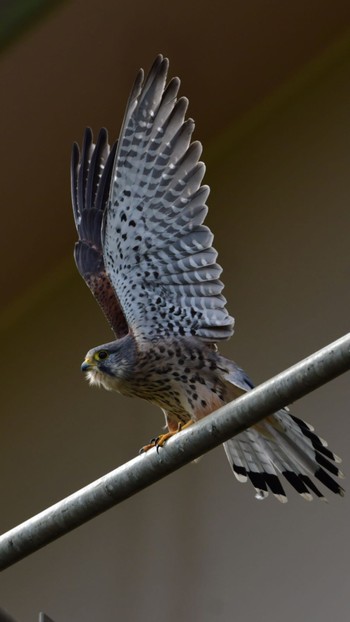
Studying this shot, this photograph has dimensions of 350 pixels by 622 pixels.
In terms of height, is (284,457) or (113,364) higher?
(113,364)

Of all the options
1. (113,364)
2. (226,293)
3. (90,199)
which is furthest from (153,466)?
(226,293)

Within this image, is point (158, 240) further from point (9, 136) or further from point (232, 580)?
point (9, 136)

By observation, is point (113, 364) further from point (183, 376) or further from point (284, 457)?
point (284, 457)

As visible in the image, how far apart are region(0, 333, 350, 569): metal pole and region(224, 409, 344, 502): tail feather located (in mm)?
1110

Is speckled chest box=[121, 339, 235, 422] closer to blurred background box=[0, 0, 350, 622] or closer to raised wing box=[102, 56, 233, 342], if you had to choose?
raised wing box=[102, 56, 233, 342]

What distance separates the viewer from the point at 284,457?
296cm

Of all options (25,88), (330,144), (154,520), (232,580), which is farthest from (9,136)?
(232,580)

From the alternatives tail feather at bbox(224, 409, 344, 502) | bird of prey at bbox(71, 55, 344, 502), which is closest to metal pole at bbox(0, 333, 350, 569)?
tail feather at bbox(224, 409, 344, 502)

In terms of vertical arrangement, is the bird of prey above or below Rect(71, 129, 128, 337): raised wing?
below

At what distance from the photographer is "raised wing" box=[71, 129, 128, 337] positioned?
11.4ft

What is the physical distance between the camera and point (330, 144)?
4.66m

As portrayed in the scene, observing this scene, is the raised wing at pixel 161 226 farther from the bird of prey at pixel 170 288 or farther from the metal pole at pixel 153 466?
the metal pole at pixel 153 466

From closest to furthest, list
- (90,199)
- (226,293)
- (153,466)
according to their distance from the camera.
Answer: (153,466)
(90,199)
(226,293)

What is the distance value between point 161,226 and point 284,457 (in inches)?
26.5
